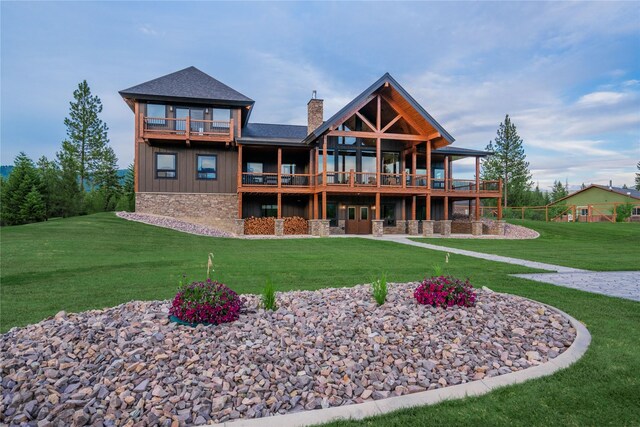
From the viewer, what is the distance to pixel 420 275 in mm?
8406

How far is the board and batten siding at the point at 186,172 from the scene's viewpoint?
71.6 ft

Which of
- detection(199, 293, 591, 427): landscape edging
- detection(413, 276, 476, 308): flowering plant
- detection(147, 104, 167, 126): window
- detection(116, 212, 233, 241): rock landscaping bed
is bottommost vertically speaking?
detection(199, 293, 591, 427): landscape edging

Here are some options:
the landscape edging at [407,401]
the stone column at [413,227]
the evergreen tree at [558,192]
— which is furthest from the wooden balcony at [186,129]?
the evergreen tree at [558,192]

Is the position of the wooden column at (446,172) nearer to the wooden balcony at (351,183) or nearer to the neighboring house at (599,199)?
the wooden balcony at (351,183)

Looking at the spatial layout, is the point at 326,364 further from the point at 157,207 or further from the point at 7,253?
the point at 157,207

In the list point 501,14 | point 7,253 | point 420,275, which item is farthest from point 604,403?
point 501,14

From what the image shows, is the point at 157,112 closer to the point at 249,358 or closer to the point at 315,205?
the point at 315,205

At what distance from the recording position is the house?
2100 cm

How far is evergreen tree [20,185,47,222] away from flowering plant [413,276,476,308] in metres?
29.7

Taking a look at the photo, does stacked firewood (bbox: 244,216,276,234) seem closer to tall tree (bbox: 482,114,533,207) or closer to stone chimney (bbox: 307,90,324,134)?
stone chimney (bbox: 307,90,324,134)

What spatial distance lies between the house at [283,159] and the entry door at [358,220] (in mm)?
68

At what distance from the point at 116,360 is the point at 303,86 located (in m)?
25.5

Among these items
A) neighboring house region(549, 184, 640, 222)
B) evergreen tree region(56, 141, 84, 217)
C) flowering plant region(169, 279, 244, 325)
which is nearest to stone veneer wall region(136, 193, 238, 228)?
evergreen tree region(56, 141, 84, 217)

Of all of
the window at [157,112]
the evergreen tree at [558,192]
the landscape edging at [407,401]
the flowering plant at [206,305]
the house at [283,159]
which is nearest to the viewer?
the landscape edging at [407,401]
